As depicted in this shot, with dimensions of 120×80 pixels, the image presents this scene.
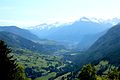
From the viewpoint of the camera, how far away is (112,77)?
10119 centimetres

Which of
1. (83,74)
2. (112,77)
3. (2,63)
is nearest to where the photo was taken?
(2,63)

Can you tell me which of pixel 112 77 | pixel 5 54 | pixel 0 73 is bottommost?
pixel 112 77

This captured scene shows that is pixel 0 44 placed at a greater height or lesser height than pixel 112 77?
greater

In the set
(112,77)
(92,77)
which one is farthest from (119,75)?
(92,77)

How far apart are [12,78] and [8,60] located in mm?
3272

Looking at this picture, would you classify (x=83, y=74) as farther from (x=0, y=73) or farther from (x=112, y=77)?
(x=0, y=73)

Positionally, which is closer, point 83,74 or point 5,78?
point 5,78

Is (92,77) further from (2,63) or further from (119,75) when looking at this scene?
(2,63)

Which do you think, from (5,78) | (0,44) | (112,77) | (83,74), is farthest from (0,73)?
(112,77)

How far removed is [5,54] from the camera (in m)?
53.0

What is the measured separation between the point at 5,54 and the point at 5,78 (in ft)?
13.6

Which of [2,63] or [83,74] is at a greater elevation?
[2,63]

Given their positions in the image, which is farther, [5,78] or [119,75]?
[119,75]

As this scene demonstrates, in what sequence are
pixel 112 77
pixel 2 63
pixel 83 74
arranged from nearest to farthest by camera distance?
pixel 2 63 → pixel 83 74 → pixel 112 77
